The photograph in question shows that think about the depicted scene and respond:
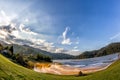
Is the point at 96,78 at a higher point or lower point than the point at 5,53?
lower

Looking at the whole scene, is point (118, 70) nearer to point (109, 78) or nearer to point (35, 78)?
point (109, 78)

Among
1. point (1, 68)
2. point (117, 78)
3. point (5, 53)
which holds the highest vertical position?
point (5, 53)

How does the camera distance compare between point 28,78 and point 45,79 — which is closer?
point 28,78

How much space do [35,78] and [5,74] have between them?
6.13m

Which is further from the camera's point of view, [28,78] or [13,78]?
[28,78]

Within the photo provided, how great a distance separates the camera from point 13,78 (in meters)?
32.0

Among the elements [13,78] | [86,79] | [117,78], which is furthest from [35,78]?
[117,78]

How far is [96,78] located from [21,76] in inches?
456

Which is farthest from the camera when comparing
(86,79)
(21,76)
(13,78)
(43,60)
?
(43,60)

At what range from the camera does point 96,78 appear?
3878 cm

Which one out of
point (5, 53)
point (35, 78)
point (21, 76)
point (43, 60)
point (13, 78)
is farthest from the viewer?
point (43, 60)

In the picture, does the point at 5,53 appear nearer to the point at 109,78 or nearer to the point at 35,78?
the point at 35,78

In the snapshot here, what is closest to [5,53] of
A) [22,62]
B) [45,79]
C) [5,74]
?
[22,62]

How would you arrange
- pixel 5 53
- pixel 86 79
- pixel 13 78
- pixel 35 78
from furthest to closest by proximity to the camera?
pixel 5 53
pixel 86 79
pixel 35 78
pixel 13 78
